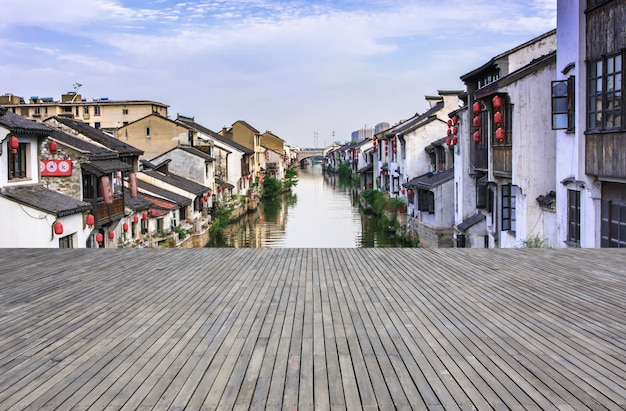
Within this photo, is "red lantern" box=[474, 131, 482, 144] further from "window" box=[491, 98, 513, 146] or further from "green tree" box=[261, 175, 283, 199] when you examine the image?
"green tree" box=[261, 175, 283, 199]

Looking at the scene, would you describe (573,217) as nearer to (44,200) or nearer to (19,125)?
(44,200)

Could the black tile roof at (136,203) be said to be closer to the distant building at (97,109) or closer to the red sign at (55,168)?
the red sign at (55,168)

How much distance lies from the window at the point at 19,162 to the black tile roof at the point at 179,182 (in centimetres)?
1511

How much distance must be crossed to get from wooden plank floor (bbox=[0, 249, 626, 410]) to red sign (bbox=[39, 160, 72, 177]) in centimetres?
964

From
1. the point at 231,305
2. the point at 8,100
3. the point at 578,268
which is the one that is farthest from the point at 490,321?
the point at 8,100

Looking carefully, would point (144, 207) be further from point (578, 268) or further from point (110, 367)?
point (110, 367)

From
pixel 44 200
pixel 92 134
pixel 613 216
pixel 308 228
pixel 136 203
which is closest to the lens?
pixel 613 216

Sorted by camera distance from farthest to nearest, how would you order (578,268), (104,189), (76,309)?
(104,189), (578,268), (76,309)

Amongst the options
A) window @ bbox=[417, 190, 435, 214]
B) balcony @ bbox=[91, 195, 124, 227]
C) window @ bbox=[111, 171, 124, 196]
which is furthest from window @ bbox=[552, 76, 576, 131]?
window @ bbox=[111, 171, 124, 196]

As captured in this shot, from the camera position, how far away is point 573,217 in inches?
580

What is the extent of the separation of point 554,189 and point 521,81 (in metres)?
3.09

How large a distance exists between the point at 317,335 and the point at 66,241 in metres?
13.9

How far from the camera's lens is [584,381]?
15.9 feet

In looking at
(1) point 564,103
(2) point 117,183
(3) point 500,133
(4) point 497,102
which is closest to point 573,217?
(1) point 564,103
